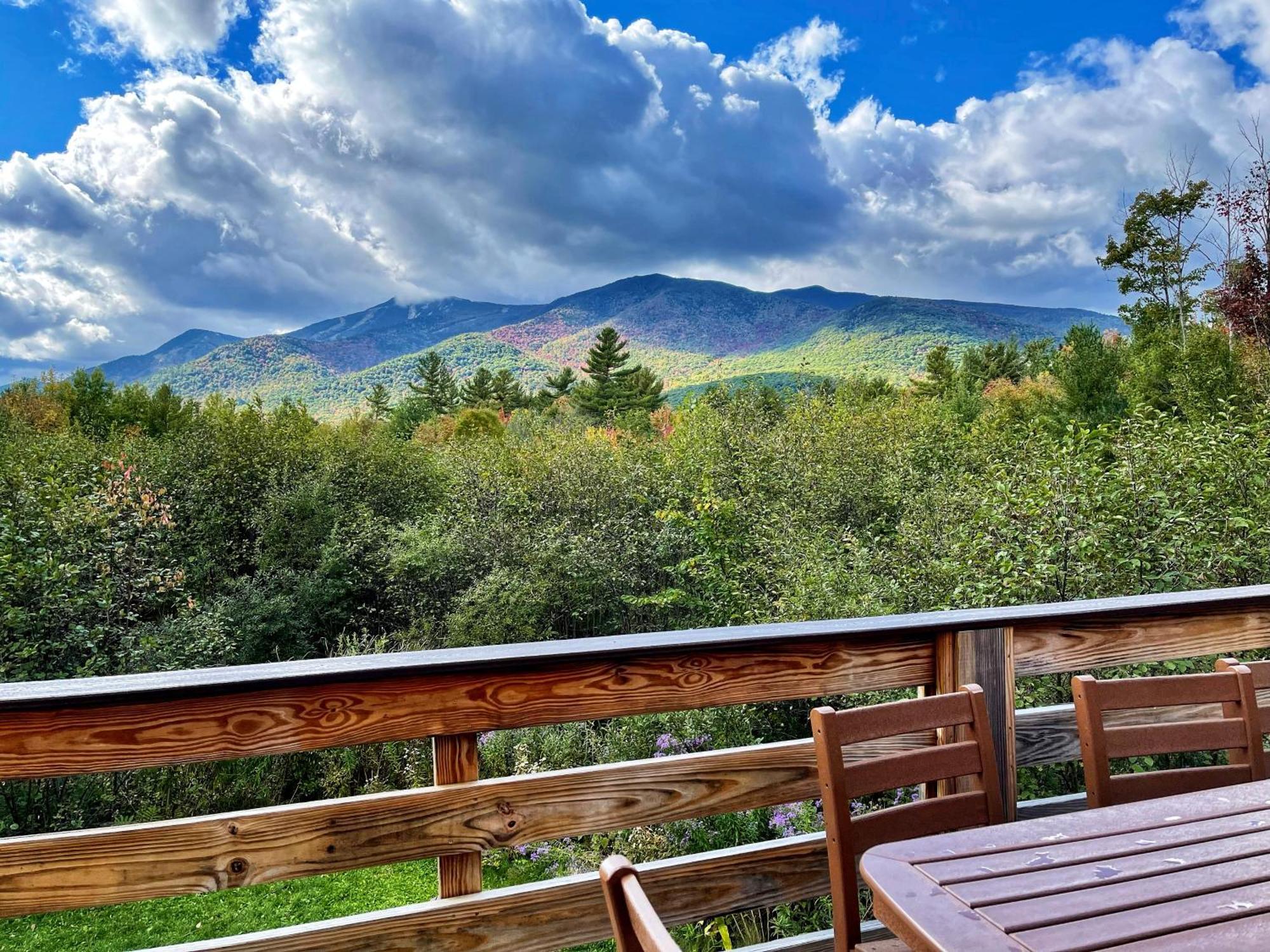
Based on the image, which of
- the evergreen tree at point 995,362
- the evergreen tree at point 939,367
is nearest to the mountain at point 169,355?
the evergreen tree at point 939,367

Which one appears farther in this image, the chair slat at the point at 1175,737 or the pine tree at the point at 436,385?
the pine tree at the point at 436,385

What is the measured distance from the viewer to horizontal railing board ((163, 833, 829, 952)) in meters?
1.28

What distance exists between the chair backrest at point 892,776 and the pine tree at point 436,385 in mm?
43743

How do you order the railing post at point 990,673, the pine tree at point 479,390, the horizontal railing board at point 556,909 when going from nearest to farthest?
the horizontal railing board at point 556,909 < the railing post at point 990,673 < the pine tree at point 479,390

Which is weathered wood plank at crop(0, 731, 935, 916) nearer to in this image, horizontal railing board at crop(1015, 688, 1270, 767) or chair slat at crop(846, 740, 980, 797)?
chair slat at crop(846, 740, 980, 797)

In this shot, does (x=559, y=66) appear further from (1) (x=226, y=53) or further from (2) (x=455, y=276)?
(2) (x=455, y=276)

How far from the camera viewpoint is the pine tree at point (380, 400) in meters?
36.9

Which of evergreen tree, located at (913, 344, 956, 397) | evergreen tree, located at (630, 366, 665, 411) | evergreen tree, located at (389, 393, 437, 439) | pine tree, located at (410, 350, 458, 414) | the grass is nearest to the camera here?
the grass

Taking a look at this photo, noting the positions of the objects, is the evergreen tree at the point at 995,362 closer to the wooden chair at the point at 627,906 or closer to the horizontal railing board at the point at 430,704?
the horizontal railing board at the point at 430,704

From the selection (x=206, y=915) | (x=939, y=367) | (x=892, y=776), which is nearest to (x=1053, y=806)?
(x=892, y=776)

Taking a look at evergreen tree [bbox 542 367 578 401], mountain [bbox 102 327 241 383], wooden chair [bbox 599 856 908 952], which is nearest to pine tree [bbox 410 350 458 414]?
evergreen tree [bbox 542 367 578 401]

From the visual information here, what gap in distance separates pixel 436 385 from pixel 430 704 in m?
45.3

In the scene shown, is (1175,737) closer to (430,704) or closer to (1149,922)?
(1149,922)

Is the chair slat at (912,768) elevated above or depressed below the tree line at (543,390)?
below
